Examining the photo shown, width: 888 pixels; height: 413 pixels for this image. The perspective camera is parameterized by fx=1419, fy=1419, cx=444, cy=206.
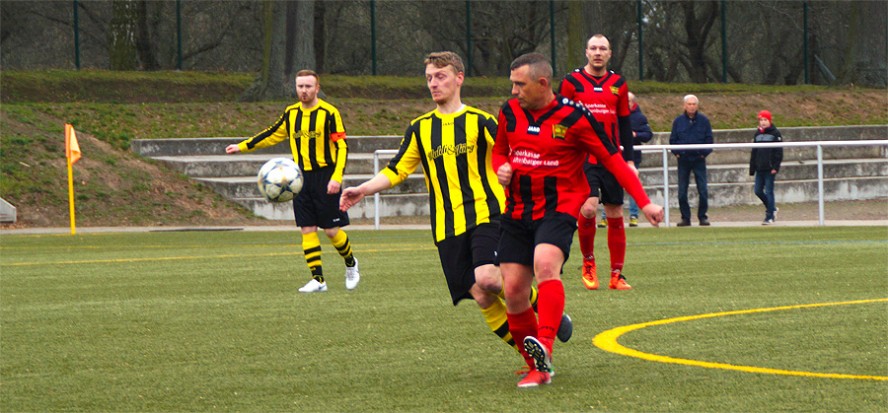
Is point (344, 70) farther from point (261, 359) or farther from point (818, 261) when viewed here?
point (261, 359)

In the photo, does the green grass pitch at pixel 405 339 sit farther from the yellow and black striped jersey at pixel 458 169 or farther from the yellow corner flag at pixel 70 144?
the yellow corner flag at pixel 70 144

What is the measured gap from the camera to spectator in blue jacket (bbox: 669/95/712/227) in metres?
22.5

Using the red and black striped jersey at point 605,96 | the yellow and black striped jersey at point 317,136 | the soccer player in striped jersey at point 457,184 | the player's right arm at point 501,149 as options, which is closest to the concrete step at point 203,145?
the yellow and black striped jersey at point 317,136

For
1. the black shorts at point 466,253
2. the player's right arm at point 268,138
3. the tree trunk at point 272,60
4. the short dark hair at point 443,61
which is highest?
the tree trunk at point 272,60

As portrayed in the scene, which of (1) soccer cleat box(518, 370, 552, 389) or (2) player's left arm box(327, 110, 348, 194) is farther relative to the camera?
(2) player's left arm box(327, 110, 348, 194)

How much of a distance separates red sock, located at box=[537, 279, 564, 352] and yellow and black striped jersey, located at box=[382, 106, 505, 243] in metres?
0.90

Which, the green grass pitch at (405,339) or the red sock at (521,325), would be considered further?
the red sock at (521,325)

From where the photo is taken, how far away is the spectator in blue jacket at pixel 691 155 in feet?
73.7

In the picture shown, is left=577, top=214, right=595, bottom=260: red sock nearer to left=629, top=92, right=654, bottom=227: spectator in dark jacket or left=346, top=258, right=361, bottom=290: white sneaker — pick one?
left=346, top=258, right=361, bottom=290: white sneaker

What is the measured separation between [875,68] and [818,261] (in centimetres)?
2559

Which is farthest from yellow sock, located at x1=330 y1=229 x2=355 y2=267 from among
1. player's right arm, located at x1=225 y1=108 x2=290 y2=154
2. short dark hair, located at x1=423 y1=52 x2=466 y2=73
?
short dark hair, located at x1=423 y1=52 x2=466 y2=73

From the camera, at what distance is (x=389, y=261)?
15781mm

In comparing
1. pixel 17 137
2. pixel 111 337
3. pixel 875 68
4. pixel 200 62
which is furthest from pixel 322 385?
pixel 200 62

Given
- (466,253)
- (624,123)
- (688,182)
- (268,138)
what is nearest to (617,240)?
(624,123)
